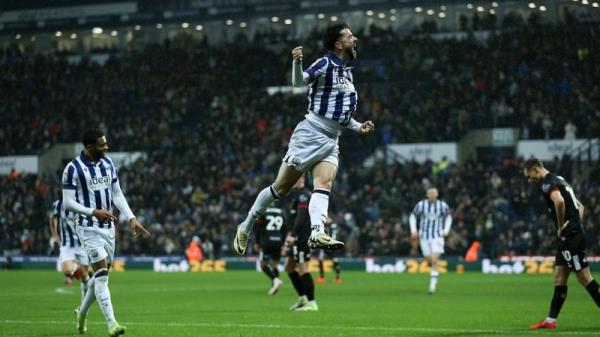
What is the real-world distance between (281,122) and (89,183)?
116 feet

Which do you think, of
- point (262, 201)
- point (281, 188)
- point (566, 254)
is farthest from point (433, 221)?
point (281, 188)

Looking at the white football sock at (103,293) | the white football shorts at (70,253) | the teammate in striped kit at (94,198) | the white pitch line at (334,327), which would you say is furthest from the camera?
the white football shorts at (70,253)

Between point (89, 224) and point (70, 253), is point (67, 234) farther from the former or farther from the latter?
point (89, 224)

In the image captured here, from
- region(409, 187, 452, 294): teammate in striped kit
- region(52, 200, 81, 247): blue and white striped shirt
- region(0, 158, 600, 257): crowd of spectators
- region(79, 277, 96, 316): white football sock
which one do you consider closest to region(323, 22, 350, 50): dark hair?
region(79, 277, 96, 316): white football sock

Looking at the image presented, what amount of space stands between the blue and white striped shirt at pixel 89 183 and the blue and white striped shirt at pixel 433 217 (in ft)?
45.2

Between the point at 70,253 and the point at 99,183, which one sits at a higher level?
the point at 99,183

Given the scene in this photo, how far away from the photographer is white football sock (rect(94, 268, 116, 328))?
45.5 feet

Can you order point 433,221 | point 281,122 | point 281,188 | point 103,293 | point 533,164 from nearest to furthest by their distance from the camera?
1. point 281,188
2. point 103,293
3. point 533,164
4. point 433,221
5. point 281,122

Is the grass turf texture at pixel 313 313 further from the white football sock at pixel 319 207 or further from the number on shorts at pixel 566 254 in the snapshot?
the white football sock at pixel 319 207

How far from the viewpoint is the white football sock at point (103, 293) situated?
45.5ft

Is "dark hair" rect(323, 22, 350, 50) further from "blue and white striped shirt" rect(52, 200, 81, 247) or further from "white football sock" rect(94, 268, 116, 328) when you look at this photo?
"blue and white striped shirt" rect(52, 200, 81, 247)

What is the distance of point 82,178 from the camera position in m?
14.6

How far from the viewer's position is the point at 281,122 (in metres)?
49.7

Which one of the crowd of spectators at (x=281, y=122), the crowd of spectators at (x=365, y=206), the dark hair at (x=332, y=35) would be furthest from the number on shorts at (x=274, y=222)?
the crowd of spectators at (x=365, y=206)
